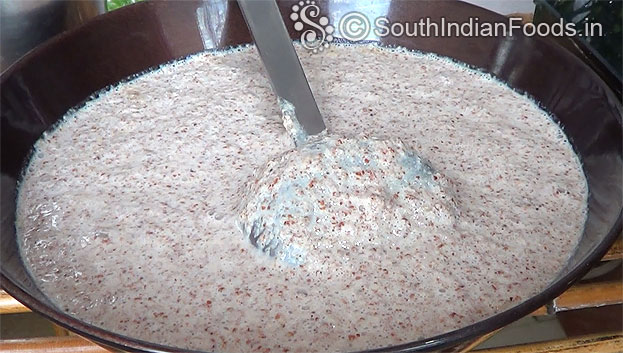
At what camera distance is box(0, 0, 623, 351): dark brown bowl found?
33.2 inches

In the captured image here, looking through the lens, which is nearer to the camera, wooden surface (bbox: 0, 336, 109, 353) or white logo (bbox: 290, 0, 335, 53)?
wooden surface (bbox: 0, 336, 109, 353)

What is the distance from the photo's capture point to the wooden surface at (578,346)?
85 cm

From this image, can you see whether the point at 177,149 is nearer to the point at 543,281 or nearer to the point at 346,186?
the point at 346,186

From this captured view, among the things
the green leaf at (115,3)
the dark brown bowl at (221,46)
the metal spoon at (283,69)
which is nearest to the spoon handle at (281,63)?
the metal spoon at (283,69)

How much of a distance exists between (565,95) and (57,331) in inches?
32.5

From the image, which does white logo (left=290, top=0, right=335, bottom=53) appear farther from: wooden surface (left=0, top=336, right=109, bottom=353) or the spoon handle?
wooden surface (left=0, top=336, right=109, bottom=353)

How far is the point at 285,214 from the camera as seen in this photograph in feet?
2.70

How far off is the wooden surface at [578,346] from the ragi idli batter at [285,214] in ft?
0.34

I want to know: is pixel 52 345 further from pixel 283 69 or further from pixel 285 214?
pixel 283 69

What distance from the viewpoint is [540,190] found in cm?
93

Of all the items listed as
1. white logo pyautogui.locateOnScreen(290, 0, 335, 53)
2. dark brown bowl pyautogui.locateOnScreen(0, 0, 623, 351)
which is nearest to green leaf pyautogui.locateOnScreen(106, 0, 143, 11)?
dark brown bowl pyautogui.locateOnScreen(0, 0, 623, 351)

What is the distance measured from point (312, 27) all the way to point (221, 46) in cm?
16

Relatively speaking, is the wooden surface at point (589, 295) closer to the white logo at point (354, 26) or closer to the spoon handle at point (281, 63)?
the spoon handle at point (281, 63)

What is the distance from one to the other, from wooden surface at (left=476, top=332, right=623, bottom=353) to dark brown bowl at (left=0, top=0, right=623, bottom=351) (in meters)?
0.12
